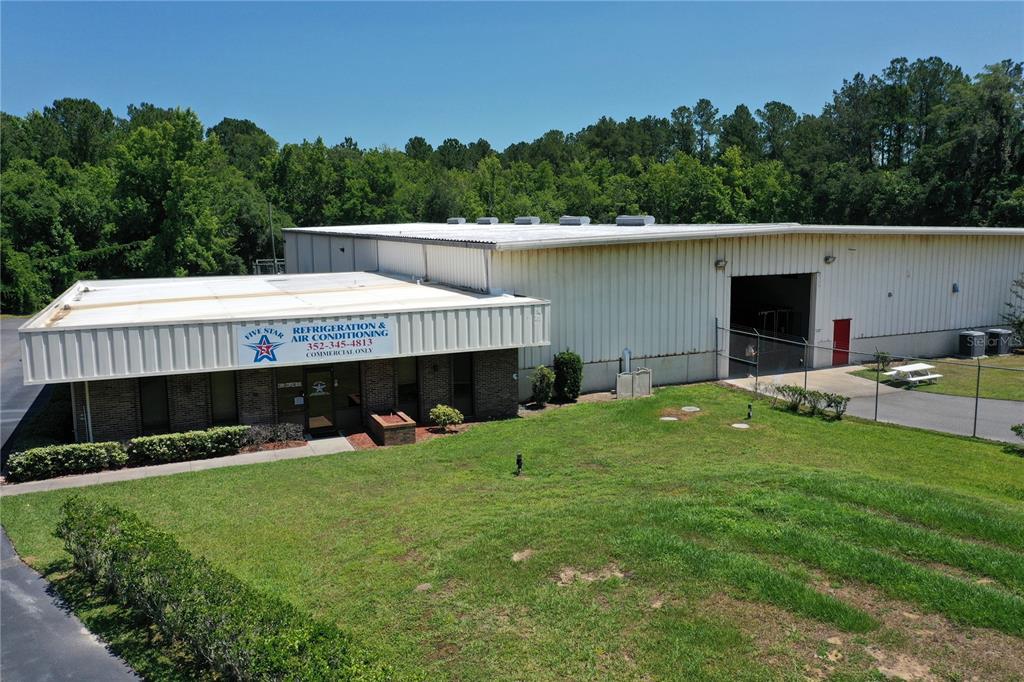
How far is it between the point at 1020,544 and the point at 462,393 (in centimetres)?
1442

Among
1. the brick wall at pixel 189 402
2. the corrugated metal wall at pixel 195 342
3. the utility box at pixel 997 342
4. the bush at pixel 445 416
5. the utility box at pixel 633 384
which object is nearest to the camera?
the corrugated metal wall at pixel 195 342

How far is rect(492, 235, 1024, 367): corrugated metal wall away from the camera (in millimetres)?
25297

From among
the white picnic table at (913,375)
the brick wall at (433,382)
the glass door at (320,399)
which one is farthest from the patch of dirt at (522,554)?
the white picnic table at (913,375)

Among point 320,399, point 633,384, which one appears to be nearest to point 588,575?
point 320,399

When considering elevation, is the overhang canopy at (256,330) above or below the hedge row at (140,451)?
above

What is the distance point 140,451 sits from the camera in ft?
61.7

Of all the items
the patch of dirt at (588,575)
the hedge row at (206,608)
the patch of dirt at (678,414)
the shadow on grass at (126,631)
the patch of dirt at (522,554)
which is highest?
the hedge row at (206,608)

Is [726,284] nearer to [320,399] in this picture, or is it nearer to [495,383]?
[495,383]

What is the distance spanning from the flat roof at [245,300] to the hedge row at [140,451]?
2.75 m

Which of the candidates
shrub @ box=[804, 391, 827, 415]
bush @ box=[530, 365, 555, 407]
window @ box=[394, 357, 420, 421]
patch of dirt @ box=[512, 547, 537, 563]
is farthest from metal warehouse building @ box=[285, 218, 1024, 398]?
patch of dirt @ box=[512, 547, 537, 563]

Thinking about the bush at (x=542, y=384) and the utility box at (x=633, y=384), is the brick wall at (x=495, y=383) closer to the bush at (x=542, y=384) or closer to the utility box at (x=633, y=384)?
the bush at (x=542, y=384)

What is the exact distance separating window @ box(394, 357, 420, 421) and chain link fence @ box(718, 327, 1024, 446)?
10.9 metres

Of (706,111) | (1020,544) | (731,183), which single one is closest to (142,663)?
(1020,544)

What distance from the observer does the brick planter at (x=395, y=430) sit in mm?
20359
